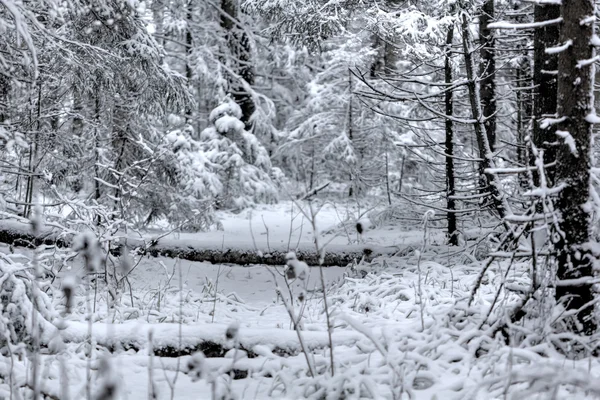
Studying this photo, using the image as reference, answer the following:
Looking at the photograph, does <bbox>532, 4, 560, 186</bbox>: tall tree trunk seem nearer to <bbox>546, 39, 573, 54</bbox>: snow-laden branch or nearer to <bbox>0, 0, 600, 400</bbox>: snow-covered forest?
<bbox>0, 0, 600, 400</bbox>: snow-covered forest

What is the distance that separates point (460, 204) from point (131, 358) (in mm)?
7081

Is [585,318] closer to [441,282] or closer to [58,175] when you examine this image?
[441,282]

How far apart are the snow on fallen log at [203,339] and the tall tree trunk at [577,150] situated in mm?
1650

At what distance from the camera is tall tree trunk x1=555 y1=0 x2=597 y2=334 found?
143 inches

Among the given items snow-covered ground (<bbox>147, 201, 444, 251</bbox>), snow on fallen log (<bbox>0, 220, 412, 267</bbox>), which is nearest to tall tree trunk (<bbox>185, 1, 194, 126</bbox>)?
snow-covered ground (<bbox>147, 201, 444, 251</bbox>)

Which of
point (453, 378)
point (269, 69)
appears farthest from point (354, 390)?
point (269, 69)

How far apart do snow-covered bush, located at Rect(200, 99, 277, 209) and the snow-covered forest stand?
0.07m

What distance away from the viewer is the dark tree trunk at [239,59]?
15945 millimetres

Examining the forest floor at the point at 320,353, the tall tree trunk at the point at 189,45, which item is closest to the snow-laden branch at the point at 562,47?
the forest floor at the point at 320,353

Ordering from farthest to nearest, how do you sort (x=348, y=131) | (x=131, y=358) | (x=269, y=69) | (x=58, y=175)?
1. (x=269, y=69)
2. (x=348, y=131)
3. (x=58, y=175)
4. (x=131, y=358)

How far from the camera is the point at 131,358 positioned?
3.85 metres

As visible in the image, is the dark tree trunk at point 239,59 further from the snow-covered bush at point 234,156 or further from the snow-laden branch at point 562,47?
the snow-laden branch at point 562,47

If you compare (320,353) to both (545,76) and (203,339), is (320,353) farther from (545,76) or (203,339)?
(545,76)

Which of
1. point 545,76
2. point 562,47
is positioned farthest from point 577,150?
point 545,76
